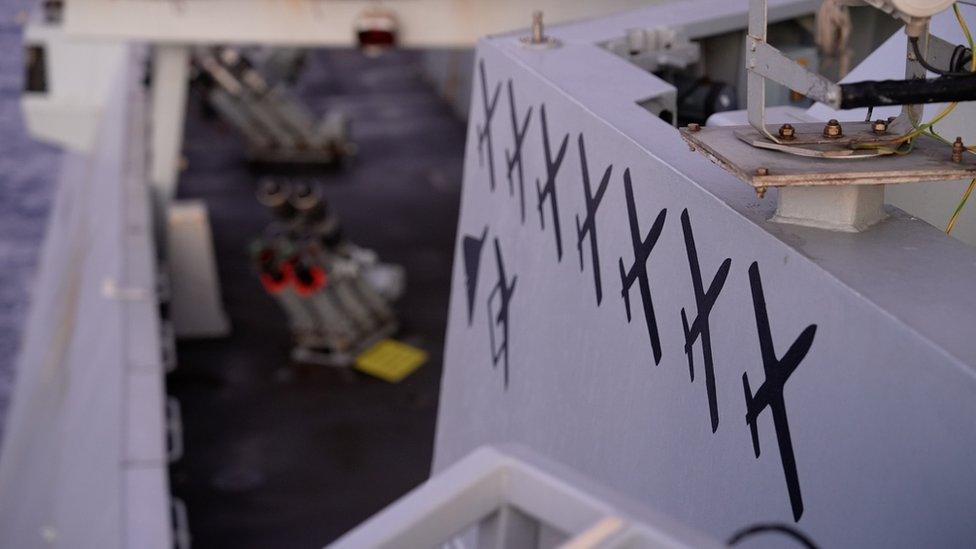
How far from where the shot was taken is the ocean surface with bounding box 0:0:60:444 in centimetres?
2089

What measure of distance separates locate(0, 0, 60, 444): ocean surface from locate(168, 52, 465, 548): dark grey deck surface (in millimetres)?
4116

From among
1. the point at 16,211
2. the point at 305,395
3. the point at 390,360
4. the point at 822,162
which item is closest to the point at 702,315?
the point at 822,162

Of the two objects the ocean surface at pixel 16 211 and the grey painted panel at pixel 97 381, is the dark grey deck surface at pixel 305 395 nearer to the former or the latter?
the grey painted panel at pixel 97 381

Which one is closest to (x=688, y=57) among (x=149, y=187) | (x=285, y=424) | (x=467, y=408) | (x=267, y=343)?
(x=467, y=408)

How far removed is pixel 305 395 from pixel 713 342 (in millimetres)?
10036

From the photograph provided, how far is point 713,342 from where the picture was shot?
3170 mm

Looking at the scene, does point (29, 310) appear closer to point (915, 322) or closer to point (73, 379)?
point (73, 379)

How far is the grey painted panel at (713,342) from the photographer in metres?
2.45

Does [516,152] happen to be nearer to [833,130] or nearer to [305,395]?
[833,130]

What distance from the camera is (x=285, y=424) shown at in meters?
12.3

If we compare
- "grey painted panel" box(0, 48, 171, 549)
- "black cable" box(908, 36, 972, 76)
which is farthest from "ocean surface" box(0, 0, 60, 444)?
"black cable" box(908, 36, 972, 76)

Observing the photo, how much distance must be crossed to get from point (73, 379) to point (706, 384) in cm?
971

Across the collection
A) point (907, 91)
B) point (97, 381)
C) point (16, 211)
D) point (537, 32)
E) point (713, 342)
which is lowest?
point (16, 211)

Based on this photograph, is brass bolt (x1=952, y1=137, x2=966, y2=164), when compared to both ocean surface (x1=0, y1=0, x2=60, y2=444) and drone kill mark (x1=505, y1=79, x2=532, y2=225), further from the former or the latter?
ocean surface (x1=0, y1=0, x2=60, y2=444)
